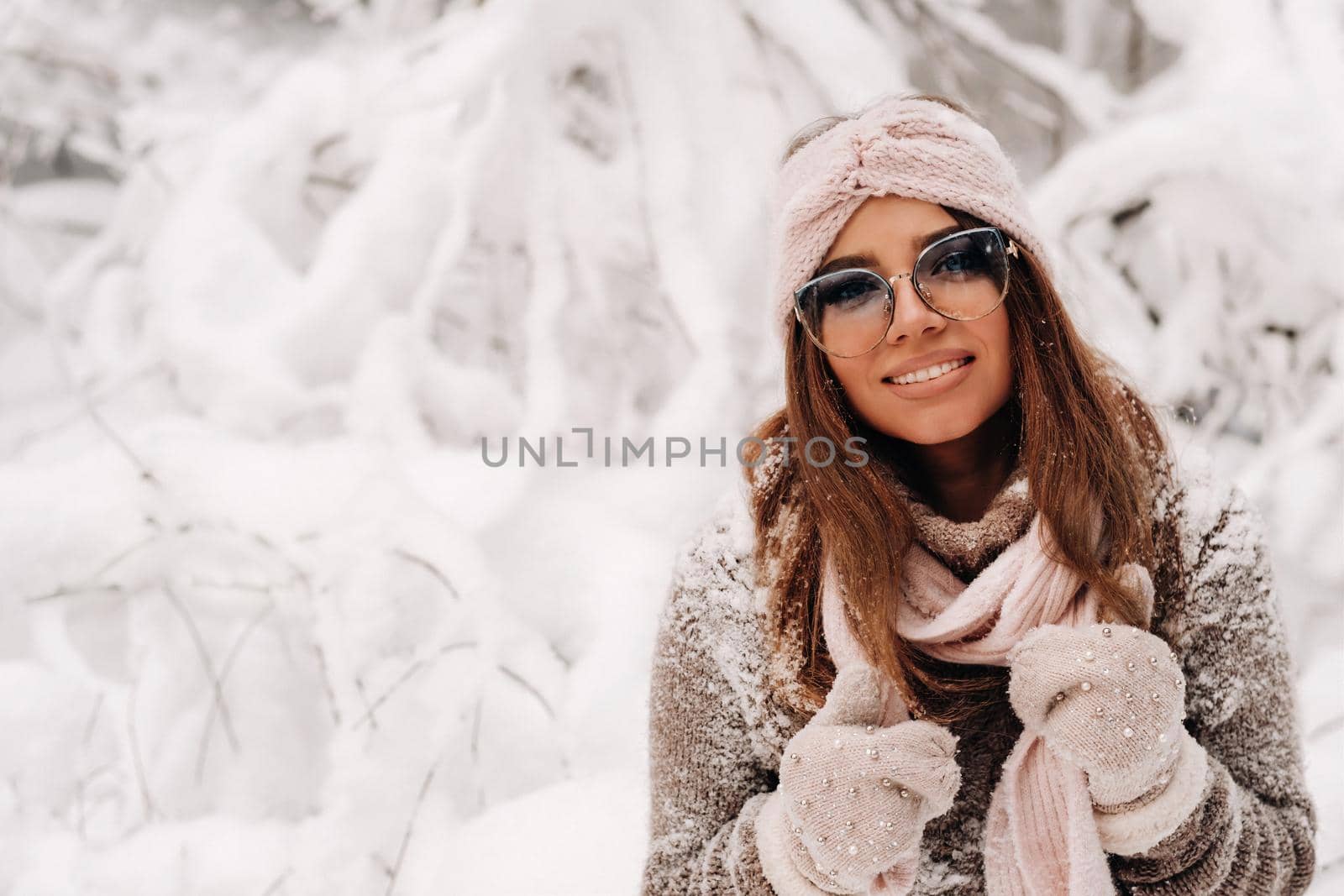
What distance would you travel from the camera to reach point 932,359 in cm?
88

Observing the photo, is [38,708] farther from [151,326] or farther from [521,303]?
[521,303]

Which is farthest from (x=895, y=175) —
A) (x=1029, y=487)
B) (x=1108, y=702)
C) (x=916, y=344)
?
(x=1108, y=702)

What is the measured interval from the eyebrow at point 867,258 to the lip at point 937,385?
114 millimetres

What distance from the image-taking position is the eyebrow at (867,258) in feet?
2.84

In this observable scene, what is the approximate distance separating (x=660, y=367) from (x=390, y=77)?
2.81 ft

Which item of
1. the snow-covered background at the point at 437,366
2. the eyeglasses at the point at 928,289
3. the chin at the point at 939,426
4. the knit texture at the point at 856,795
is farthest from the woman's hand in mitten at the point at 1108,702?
the snow-covered background at the point at 437,366

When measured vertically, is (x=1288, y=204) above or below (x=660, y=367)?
above

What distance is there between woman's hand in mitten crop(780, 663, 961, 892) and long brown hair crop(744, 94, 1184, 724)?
0.31ft

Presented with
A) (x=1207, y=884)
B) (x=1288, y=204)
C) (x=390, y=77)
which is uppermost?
(x=390, y=77)

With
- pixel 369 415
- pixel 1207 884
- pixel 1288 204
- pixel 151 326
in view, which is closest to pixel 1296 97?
pixel 1288 204

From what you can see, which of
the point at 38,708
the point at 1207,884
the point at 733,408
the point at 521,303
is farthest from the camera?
the point at 521,303

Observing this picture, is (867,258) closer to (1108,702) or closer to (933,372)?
(933,372)

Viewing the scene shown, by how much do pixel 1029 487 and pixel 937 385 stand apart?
152mm

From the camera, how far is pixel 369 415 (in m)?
1.68
